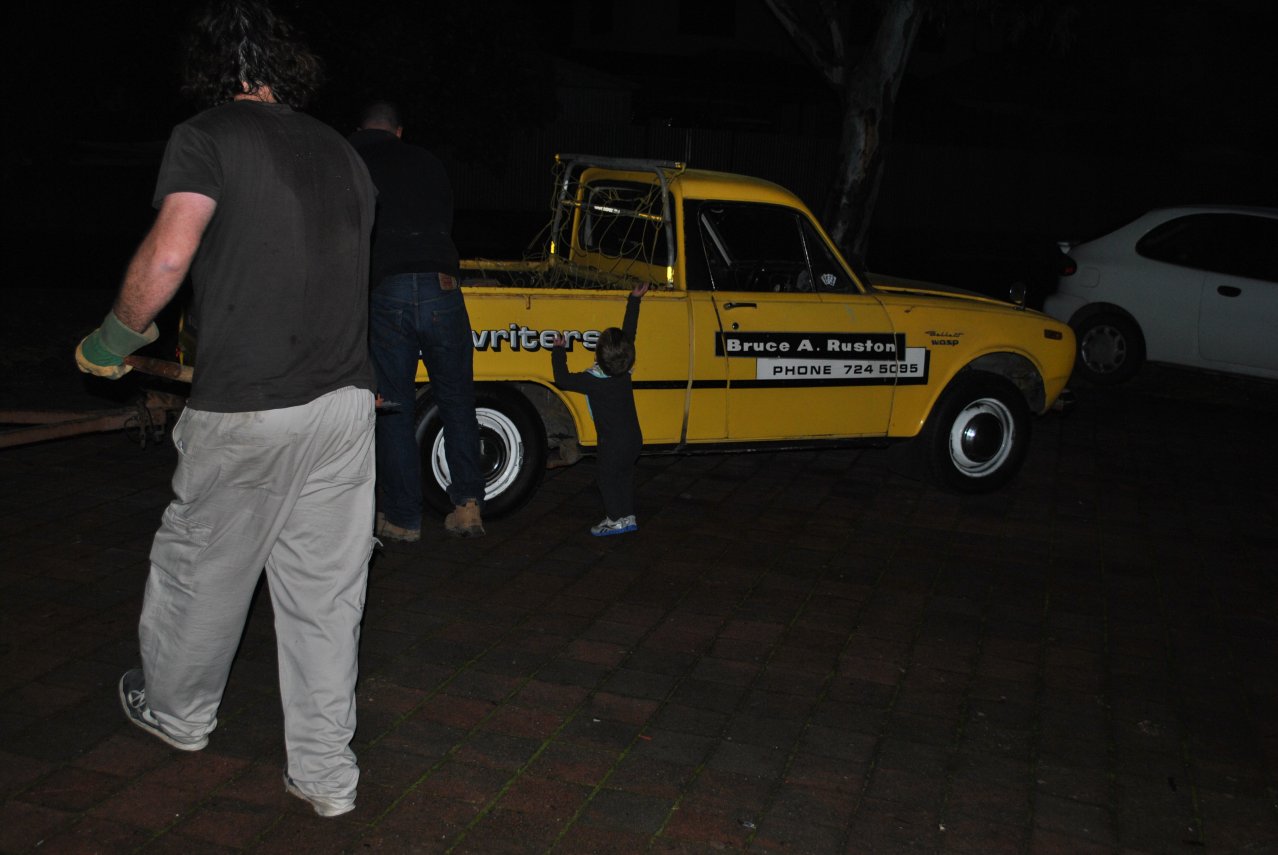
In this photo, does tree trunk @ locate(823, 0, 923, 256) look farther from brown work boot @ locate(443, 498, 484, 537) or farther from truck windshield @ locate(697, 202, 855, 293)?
brown work boot @ locate(443, 498, 484, 537)

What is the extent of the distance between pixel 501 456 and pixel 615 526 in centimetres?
72

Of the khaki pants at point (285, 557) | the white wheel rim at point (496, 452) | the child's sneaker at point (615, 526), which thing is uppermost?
the khaki pants at point (285, 557)

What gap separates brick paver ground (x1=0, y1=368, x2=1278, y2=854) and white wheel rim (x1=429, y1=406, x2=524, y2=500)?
0.25 meters

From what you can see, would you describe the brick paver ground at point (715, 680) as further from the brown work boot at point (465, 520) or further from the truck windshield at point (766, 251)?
the truck windshield at point (766, 251)

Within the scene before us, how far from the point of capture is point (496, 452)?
6.54 meters

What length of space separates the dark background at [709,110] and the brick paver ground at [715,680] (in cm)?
415

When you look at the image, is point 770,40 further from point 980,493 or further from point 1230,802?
point 1230,802

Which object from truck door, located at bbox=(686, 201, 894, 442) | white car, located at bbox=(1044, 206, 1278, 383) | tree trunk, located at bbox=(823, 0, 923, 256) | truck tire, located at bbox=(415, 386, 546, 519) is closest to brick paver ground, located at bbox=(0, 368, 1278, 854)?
truck tire, located at bbox=(415, 386, 546, 519)

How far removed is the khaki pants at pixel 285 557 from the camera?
3396 mm

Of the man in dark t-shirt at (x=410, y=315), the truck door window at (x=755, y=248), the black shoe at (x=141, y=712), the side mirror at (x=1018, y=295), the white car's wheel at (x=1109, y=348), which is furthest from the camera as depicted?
the white car's wheel at (x=1109, y=348)

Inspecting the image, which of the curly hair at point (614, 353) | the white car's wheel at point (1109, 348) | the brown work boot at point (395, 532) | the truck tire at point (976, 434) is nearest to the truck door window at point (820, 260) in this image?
the truck tire at point (976, 434)

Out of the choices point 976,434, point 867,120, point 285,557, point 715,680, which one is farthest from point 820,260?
point 867,120

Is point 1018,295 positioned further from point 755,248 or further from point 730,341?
point 730,341

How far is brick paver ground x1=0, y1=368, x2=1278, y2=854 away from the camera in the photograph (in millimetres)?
3729
